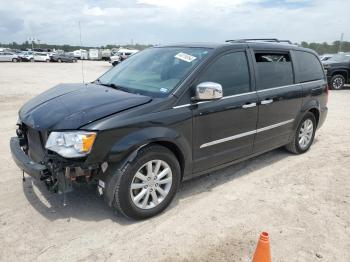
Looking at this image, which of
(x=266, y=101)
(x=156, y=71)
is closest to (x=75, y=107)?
(x=156, y=71)

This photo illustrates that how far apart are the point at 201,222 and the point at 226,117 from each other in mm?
1296

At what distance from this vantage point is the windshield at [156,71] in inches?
154

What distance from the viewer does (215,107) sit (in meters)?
4.04

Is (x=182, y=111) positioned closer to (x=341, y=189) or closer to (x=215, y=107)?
(x=215, y=107)

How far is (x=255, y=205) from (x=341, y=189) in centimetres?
136

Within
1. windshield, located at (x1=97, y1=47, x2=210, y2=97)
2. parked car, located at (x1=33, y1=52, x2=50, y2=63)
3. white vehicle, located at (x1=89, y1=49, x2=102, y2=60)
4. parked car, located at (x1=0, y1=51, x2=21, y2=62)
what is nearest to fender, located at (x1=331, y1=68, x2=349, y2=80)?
windshield, located at (x1=97, y1=47, x2=210, y2=97)

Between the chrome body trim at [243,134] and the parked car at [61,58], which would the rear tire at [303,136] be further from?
the parked car at [61,58]

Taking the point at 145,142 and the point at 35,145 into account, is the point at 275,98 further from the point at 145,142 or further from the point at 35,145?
the point at 35,145

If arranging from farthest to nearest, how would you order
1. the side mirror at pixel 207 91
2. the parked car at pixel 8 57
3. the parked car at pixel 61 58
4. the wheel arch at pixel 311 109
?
the parked car at pixel 61 58 < the parked car at pixel 8 57 < the wheel arch at pixel 311 109 < the side mirror at pixel 207 91

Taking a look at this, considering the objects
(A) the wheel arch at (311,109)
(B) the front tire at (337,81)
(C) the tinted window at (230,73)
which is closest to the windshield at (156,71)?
(C) the tinted window at (230,73)

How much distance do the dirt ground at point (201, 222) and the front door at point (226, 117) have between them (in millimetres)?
479

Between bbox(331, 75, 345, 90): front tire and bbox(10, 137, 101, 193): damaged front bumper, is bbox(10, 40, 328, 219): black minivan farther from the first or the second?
bbox(331, 75, 345, 90): front tire

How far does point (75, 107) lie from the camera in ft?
11.5

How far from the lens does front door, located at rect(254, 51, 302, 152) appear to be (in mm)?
4738
